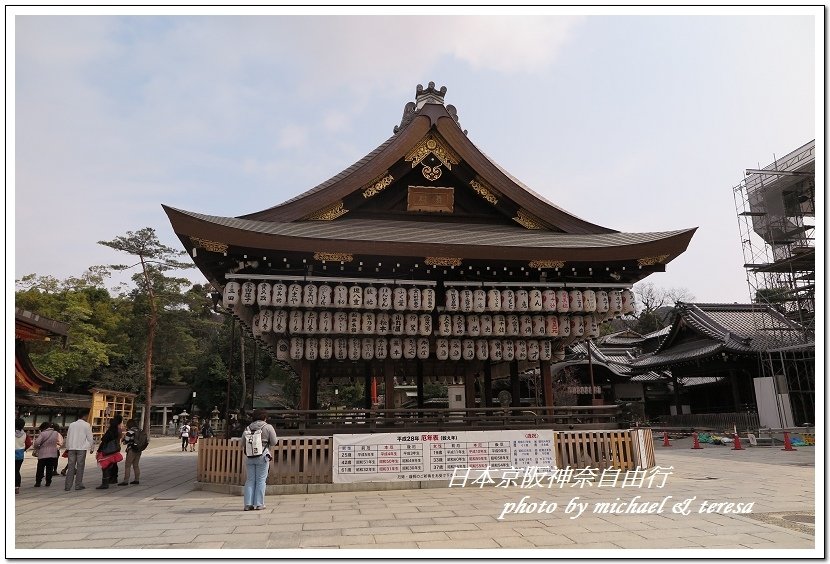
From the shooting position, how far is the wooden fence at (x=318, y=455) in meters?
11.3

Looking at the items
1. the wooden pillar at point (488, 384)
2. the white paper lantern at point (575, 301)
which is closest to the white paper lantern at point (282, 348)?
the wooden pillar at point (488, 384)

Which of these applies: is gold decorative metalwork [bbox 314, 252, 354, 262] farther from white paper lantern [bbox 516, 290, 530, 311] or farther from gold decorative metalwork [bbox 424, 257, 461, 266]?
white paper lantern [bbox 516, 290, 530, 311]

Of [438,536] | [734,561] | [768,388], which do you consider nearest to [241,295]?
[438,536]

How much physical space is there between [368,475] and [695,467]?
1051cm

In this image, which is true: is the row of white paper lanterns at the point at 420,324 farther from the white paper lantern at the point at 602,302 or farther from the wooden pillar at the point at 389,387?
the wooden pillar at the point at 389,387

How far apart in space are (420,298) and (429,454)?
3648mm

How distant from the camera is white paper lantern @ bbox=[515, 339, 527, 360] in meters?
14.1

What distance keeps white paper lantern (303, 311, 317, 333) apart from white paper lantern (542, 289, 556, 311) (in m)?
5.76

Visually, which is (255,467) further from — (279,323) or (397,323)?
(397,323)

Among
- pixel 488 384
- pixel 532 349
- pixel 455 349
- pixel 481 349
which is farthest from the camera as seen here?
pixel 488 384

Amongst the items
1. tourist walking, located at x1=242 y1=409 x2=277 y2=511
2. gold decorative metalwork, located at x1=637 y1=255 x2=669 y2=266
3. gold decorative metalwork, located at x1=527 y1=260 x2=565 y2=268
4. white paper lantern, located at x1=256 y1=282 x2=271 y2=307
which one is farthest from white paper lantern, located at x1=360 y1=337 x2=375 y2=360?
gold decorative metalwork, located at x1=637 y1=255 x2=669 y2=266

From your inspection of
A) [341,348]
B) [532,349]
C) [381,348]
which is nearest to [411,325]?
[381,348]

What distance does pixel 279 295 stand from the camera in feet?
40.2

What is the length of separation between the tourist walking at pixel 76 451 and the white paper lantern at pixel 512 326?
421 inches
